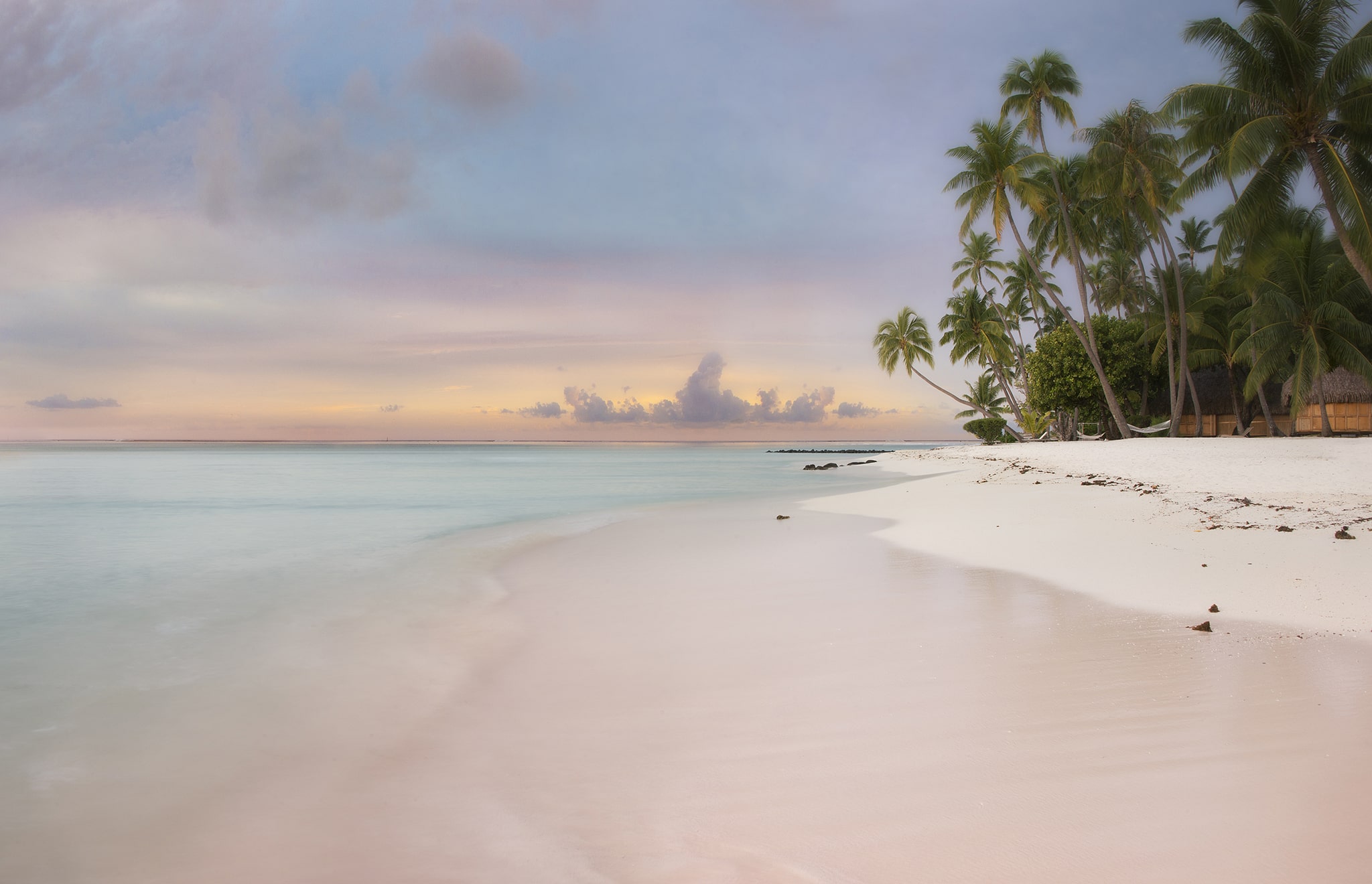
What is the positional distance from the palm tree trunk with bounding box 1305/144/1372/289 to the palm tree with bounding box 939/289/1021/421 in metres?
22.0

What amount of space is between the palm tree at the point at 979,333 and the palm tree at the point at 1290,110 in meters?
20.4

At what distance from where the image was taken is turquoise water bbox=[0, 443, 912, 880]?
3.39m

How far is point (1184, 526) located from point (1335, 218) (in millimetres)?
11438

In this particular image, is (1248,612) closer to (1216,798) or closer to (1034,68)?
(1216,798)

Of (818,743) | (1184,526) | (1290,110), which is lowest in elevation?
(818,743)

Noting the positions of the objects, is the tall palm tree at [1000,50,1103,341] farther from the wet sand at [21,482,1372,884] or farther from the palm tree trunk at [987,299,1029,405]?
the wet sand at [21,482,1372,884]

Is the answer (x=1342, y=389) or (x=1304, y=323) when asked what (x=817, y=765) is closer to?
(x=1304, y=323)

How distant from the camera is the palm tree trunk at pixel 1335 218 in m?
14.6

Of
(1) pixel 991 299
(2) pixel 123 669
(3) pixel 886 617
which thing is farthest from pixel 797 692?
(1) pixel 991 299

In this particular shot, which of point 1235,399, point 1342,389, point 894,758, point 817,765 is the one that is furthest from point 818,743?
point 1235,399

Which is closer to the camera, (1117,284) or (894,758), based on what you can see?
(894,758)

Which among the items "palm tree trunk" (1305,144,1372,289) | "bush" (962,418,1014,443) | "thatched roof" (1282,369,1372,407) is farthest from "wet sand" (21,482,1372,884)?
"bush" (962,418,1014,443)

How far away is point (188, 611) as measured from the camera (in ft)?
21.5

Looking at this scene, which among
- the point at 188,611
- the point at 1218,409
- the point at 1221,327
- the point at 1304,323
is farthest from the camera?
the point at 1218,409
